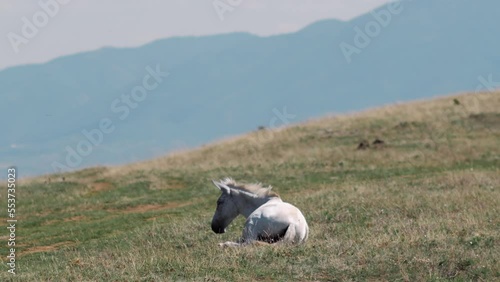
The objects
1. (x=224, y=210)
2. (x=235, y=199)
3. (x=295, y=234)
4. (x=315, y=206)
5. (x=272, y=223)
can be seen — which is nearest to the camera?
(x=272, y=223)

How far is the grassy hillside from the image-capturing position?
1398 cm

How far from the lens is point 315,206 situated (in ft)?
78.7

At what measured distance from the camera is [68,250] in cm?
2120

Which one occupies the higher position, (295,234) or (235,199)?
(235,199)

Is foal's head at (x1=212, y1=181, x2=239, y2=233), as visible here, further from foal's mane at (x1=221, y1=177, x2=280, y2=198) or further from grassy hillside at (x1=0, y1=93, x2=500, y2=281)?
grassy hillside at (x1=0, y1=93, x2=500, y2=281)

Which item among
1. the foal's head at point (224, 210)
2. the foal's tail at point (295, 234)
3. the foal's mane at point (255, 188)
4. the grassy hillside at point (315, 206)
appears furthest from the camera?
the foal's head at point (224, 210)

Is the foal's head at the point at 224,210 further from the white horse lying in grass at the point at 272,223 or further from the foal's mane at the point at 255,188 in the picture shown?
the white horse lying in grass at the point at 272,223

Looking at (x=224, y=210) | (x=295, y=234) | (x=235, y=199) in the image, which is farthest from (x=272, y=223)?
(x=224, y=210)

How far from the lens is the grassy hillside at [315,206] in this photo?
13984 millimetres

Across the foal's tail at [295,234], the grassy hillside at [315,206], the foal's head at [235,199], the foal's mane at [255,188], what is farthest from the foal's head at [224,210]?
the foal's tail at [295,234]

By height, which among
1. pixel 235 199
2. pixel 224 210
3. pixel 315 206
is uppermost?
Answer: pixel 235 199

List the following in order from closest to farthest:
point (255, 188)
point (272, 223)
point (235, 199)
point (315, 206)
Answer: point (272, 223) → point (255, 188) → point (235, 199) → point (315, 206)

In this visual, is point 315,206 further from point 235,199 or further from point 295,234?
point 295,234

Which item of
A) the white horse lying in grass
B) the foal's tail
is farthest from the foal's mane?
the foal's tail
